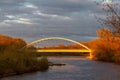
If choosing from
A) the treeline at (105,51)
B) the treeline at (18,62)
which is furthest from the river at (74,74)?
the treeline at (105,51)

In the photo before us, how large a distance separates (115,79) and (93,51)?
4815 cm

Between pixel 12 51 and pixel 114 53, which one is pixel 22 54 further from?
pixel 114 53

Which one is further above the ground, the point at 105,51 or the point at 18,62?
the point at 18,62

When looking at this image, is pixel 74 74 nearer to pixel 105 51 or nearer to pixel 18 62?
pixel 18 62

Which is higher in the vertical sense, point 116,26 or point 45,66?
point 116,26

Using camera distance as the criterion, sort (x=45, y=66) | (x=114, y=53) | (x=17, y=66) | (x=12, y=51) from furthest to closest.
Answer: (x=114, y=53), (x=45, y=66), (x=12, y=51), (x=17, y=66)

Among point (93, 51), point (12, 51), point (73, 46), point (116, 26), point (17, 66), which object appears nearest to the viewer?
point (116, 26)

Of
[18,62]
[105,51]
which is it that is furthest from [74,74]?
[105,51]

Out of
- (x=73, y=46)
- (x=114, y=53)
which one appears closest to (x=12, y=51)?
(x=114, y=53)

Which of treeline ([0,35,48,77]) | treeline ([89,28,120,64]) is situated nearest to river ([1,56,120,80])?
treeline ([0,35,48,77])

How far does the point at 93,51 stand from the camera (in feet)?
276

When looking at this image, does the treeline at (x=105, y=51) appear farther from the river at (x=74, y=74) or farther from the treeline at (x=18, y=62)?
the treeline at (x=18, y=62)

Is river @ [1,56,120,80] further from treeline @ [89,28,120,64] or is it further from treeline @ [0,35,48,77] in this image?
treeline @ [89,28,120,64]

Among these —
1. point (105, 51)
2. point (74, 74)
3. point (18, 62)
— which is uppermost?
point (18, 62)
